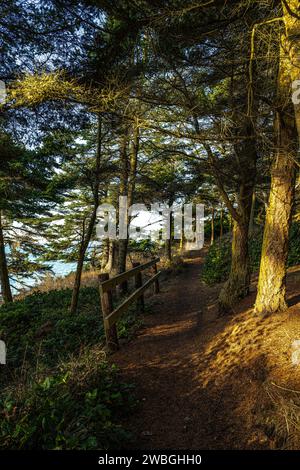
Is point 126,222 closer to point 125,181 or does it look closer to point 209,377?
point 125,181

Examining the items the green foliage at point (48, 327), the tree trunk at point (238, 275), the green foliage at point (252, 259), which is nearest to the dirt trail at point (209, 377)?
the tree trunk at point (238, 275)

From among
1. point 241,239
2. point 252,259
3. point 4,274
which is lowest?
point 4,274

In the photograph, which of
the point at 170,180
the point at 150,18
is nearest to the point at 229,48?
the point at 150,18

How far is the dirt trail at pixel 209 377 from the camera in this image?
3260 mm

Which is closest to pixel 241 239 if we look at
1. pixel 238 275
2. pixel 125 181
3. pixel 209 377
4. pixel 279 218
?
pixel 238 275

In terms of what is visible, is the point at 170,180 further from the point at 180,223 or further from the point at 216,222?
the point at 216,222

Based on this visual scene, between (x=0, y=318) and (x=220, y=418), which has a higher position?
(x=220, y=418)

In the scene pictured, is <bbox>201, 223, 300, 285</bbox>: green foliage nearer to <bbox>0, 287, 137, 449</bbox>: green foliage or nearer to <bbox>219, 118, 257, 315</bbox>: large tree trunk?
<bbox>219, 118, 257, 315</bbox>: large tree trunk

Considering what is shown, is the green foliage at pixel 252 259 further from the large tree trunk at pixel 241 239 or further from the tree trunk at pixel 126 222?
the large tree trunk at pixel 241 239

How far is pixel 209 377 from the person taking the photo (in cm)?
441

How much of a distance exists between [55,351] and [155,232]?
72.7 feet

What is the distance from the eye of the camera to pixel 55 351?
263 inches

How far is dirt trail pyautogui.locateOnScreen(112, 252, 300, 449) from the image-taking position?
3.26 meters

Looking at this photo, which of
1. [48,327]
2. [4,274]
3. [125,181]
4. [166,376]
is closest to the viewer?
[166,376]
